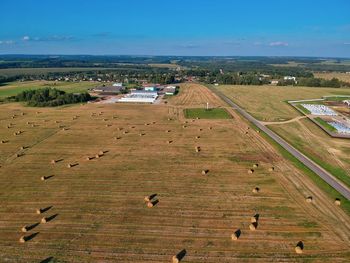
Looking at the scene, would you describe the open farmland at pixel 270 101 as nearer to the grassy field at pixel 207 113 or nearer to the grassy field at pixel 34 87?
the grassy field at pixel 207 113

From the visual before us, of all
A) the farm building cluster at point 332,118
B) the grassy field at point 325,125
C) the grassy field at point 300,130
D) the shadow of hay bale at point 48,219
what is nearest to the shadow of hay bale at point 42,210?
the shadow of hay bale at point 48,219

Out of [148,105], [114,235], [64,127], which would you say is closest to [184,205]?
[114,235]

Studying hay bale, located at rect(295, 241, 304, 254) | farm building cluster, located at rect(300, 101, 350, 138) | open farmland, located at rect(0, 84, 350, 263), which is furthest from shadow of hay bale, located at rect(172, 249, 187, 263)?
farm building cluster, located at rect(300, 101, 350, 138)

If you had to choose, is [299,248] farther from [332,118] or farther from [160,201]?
[332,118]

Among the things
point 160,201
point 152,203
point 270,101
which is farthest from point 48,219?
point 270,101

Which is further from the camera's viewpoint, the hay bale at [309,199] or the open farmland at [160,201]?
the hay bale at [309,199]

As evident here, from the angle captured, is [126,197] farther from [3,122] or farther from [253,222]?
[3,122]

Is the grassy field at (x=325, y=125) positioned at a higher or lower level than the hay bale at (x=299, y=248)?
lower
